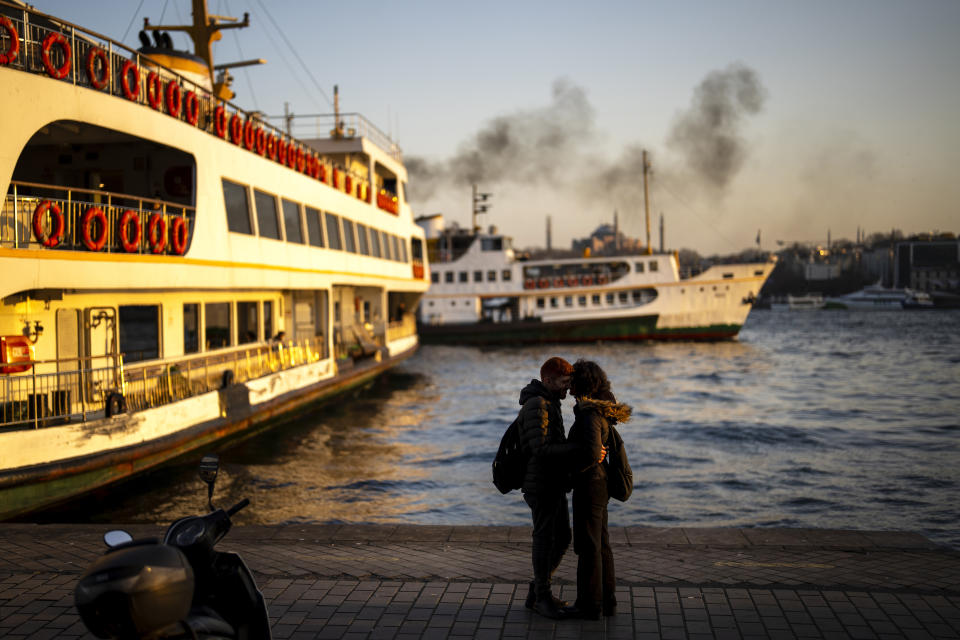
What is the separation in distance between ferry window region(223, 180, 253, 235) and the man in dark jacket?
1283 cm

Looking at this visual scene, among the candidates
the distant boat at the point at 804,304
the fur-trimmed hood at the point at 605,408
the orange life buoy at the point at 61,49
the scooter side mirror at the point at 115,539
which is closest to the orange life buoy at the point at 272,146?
the orange life buoy at the point at 61,49

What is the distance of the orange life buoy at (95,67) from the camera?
39.1 ft

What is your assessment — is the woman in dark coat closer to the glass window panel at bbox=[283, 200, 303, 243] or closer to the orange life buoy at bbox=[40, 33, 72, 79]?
the orange life buoy at bbox=[40, 33, 72, 79]

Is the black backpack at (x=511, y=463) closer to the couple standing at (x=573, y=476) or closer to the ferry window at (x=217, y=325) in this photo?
the couple standing at (x=573, y=476)

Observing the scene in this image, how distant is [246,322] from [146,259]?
7.77 meters

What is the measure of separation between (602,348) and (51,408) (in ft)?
125

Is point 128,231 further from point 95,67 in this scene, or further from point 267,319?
point 267,319

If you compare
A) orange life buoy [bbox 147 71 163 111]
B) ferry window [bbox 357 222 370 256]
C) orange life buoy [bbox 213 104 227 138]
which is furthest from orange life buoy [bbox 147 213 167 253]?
ferry window [bbox 357 222 370 256]

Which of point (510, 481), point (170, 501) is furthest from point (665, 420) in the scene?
point (510, 481)

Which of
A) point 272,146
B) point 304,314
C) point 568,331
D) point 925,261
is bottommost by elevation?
point 568,331

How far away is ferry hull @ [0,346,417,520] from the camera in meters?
9.94

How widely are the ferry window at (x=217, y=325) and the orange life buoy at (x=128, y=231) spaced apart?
18.8 ft

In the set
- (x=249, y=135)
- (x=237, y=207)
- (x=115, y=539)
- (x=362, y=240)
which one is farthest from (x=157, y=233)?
(x=362, y=240)

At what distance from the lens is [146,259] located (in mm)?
13094
